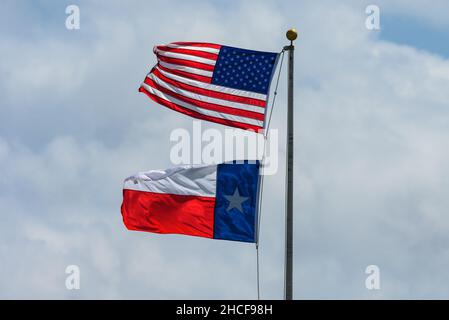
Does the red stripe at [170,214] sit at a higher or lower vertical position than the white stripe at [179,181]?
lower

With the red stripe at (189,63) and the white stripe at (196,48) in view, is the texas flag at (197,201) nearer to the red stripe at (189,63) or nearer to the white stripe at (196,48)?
the red stripe at (189,63)

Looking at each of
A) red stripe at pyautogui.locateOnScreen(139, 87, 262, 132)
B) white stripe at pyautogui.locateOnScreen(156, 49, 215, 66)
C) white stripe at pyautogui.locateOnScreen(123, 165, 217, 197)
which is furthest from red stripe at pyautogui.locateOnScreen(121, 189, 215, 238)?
white stripe at pyautogui.locateOnScreen(156, 49, 215, 66)

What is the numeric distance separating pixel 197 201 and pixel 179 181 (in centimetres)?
84

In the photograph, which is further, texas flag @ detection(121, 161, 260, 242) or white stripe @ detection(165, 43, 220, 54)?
white stripe @ detection(165, 43, 220, 54)

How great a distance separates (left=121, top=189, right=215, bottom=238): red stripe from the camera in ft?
107

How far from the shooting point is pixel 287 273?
95.3ft

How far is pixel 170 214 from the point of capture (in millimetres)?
32781

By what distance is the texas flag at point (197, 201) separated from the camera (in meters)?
32.1

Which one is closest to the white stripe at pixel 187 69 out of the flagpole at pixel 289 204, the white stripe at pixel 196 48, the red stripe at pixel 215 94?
the red stripe at pixel 215 94

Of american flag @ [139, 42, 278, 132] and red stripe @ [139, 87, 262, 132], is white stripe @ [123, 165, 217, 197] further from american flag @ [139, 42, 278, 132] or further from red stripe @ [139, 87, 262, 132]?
american flag @ [139, 42, 278, 132]

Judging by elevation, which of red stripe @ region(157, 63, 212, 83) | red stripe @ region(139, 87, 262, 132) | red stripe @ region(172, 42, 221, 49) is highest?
red stripe @ region(172, 42, 221, 49)

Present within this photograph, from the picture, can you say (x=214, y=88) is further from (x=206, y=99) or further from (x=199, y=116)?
(x=199, y=116)

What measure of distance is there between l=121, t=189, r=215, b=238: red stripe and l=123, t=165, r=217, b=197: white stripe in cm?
16
